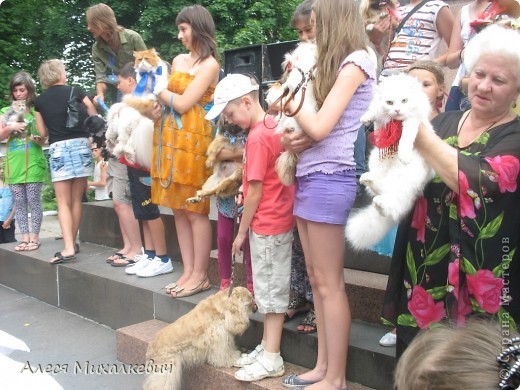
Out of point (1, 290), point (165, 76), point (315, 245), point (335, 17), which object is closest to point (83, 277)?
point (1, 290)

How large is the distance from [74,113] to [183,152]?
208 centimetres

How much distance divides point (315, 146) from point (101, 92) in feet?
12.4

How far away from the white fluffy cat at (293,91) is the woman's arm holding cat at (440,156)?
2.37 feet

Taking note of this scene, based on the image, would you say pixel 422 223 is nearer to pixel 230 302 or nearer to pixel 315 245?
pixel 315 245

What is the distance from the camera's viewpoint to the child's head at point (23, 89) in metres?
6.27

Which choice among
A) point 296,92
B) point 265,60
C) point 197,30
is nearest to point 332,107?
point 296,92

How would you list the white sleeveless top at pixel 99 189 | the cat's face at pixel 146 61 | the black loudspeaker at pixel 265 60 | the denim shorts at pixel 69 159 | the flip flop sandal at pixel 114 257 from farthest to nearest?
the white sleeveless top at pixel 99 189, the black loudspeaker at pixel 265 60, the denim shorts at pixel 69 159, the flip flop sandal at pixel 114 257, the cat's face at pixel 146 61

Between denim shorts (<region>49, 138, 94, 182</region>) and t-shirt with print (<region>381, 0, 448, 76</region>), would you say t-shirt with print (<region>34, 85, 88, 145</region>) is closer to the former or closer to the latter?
denim shorts (<region>49, 138, 94, 182</region>)

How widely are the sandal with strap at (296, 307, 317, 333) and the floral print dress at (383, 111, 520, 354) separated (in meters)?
1.12

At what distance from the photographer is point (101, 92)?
5.82m

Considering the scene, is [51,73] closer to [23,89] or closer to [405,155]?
[23,89]

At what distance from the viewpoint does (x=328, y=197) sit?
2699 mm

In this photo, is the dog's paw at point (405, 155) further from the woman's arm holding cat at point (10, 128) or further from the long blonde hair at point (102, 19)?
the woman's arm holding cat at point (10, 128)

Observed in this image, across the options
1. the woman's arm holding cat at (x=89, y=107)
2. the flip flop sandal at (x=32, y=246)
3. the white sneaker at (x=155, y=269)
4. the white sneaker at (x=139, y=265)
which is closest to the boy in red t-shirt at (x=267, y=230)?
the white sneaker at (x=155, y=269)
